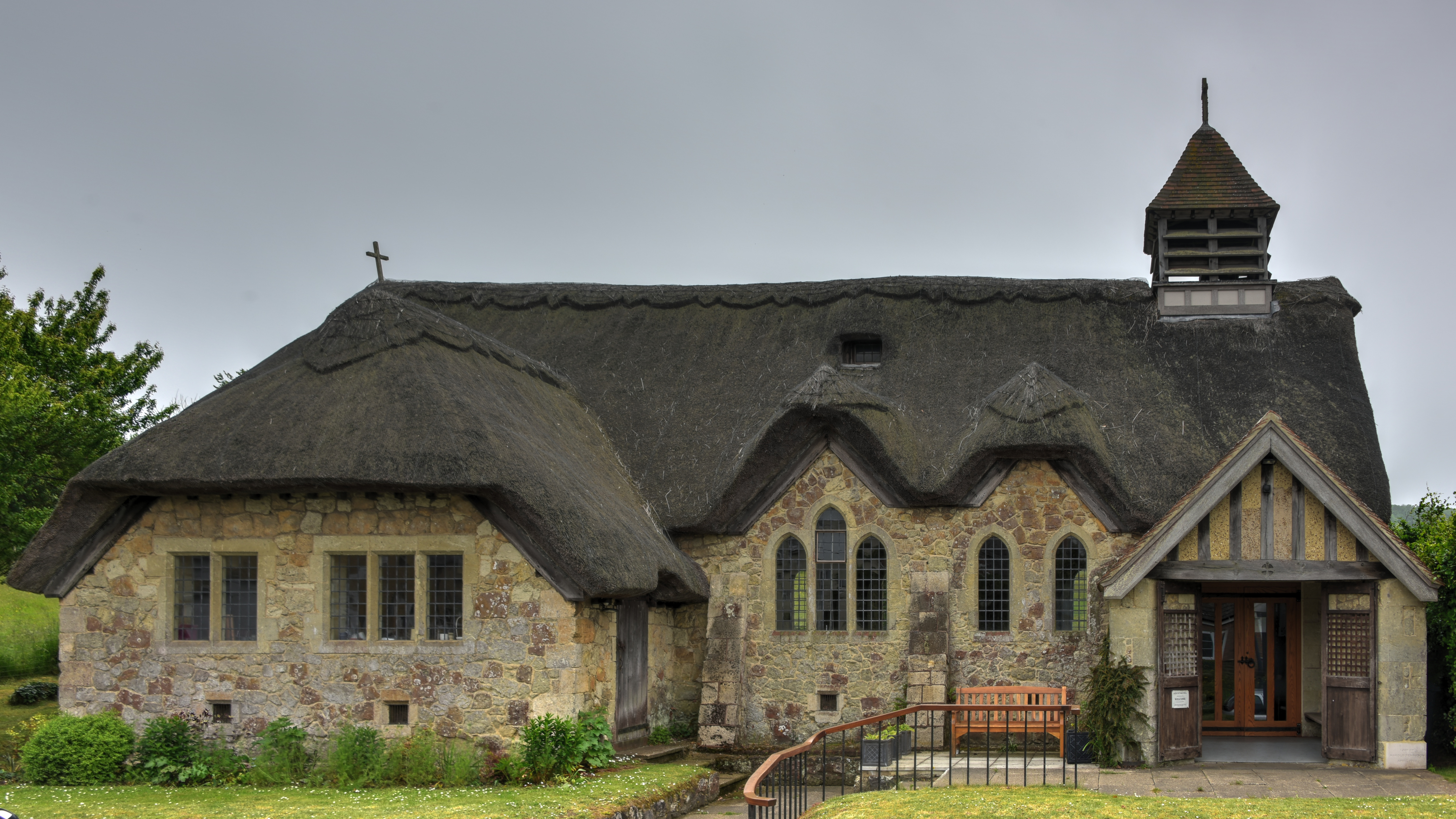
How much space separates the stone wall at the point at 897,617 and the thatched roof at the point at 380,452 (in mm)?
2004

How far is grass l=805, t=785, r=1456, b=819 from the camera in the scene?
11.8 m

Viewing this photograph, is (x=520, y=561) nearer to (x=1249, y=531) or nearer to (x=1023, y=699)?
(x=1023, y=699)

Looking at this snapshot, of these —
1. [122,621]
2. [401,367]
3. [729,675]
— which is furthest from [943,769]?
[122,621]

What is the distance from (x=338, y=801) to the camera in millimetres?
12891

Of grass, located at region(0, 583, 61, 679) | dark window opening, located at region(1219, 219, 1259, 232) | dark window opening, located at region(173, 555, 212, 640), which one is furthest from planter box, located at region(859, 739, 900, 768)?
grass, located at region(0, 583, 61, 679)

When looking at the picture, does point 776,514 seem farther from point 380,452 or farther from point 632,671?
point 380,452

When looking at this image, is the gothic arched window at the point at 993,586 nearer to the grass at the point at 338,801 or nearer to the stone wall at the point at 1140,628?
the stone wall at the point at 1140,628

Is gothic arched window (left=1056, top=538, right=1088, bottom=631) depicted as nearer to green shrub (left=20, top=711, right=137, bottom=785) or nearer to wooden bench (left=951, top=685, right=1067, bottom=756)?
wooden bench (left=951, top=685, right=1067, bottom=756)

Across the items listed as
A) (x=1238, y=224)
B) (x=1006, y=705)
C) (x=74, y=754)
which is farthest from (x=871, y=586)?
(x=74, y=754)

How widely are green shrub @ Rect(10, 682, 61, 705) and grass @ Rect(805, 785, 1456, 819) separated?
15473mm

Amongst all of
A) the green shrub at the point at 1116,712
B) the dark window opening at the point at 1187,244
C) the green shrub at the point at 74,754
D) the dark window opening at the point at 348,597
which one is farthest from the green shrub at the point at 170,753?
the dark window opening at the point at 1187,244

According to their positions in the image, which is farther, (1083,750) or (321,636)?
(1083,750)

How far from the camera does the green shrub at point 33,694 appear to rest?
2162 centimetres

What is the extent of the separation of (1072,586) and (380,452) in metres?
9.75
